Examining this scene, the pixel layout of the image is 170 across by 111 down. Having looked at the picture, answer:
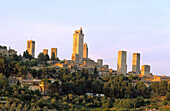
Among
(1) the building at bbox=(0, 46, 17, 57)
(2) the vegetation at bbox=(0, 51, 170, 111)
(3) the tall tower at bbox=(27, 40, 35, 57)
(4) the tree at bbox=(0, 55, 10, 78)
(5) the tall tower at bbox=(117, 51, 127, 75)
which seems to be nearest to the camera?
(2) the vegetation at bbox=(0, 51, 170, 111)

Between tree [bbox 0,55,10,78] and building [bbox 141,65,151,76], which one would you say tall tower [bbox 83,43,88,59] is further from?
tree [bbox 0,55,10,78]

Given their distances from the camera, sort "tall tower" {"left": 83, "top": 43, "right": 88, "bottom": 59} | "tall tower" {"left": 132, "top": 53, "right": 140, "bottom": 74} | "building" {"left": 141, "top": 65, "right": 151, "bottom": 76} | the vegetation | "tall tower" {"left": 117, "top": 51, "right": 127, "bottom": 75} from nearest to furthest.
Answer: the vegetation
"tall tower" {"left": 117, "top": 51, "right": 127, "bottom": 75}
"building" {"left": 141, "top": 65, "right": 151, "bottom": 76}
"tall tower" {"left": 132, "top": 53, "right": 140, "bottom": 74}
"tall tower" {"left": 83, "top": 43, "right": 88, "bottom": 59}

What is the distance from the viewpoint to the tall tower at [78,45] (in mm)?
89188

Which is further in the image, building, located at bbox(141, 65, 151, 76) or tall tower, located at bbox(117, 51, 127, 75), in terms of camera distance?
building, located at bbox(141, 65, 151, 76)

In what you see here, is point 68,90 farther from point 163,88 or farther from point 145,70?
point 145,70

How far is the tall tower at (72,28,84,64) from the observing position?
89.2 metres

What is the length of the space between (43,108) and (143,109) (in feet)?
46.0

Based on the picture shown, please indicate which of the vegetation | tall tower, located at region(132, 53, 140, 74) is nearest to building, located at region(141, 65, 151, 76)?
tall tower, located at region(132, 53, 140, 74)

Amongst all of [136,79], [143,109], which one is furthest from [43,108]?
[136,79]

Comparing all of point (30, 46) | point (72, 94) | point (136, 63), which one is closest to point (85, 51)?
point (136, 63)

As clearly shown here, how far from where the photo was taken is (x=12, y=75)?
167 feet

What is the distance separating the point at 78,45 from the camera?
90688 millimetres

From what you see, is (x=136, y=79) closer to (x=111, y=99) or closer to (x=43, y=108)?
(x=111, y=99)

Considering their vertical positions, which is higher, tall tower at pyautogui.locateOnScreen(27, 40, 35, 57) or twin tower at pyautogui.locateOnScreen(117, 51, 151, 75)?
tall tower at pyautogui.locateOnScreen(27, 40, 35, 57)
